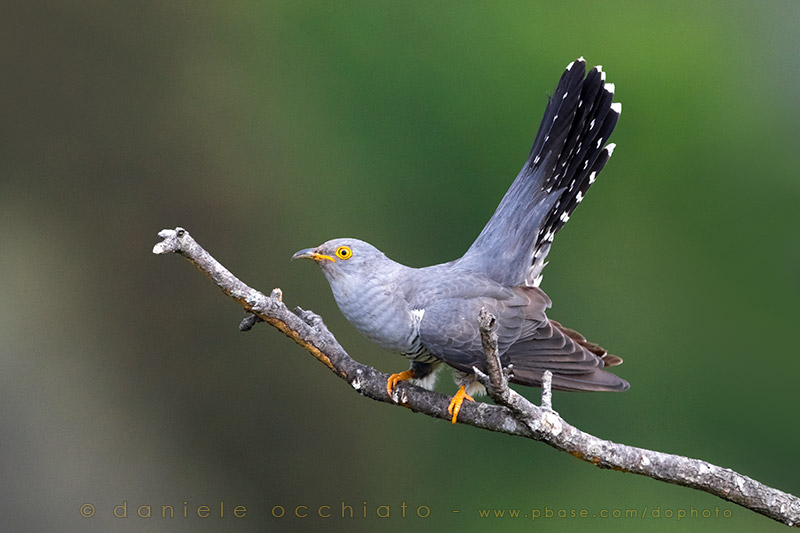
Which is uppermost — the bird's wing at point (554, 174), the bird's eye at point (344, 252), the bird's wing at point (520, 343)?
the bird's wing at point (554, 174)

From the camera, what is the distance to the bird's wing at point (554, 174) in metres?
1.95

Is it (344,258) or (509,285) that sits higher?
(509,285)

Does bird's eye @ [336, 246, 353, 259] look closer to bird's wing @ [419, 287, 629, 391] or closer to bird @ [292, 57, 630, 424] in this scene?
bird @ [292, 57, 630, 424]

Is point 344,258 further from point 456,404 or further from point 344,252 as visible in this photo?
point 456,404

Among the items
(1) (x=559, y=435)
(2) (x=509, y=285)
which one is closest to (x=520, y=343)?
(2) (x=509, y=285)

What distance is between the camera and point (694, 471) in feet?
4.73

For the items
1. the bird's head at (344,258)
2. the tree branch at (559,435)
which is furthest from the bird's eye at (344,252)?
the tree branch at (559,435)

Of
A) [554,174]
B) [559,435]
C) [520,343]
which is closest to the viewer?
[559,435]

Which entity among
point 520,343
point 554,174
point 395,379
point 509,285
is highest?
point 554,174

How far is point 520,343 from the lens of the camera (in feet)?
6.12

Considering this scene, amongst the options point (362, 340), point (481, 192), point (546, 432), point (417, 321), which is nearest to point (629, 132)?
point (481, 192)

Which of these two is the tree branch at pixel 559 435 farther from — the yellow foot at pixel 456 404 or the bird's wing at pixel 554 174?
the bird's wing at pixel 554 174

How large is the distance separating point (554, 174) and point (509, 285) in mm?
300

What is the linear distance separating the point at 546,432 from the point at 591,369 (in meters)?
0.42
